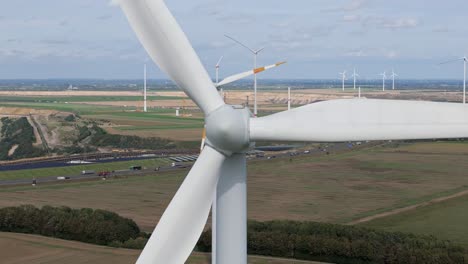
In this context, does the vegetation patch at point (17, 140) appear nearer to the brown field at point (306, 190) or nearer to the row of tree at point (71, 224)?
the brown field at point (306, 190)

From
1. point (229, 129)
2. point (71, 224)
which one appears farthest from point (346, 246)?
point (229, 129)

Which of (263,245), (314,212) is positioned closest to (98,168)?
(314,212)

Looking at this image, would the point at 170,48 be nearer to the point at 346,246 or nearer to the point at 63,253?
the point at 63,253

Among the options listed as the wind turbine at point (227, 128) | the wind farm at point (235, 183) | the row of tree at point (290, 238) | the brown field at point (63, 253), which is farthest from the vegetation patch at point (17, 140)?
the wind turbine at point (227, 128)

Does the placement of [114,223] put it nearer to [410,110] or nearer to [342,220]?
[342,220]

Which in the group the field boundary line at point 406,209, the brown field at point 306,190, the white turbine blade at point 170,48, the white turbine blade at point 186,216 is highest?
the white turbine blade at point 170,48

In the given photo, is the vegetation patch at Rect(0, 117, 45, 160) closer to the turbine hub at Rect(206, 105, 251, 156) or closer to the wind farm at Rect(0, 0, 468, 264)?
the wind farm at Rect(0, 0, 468, 264)
